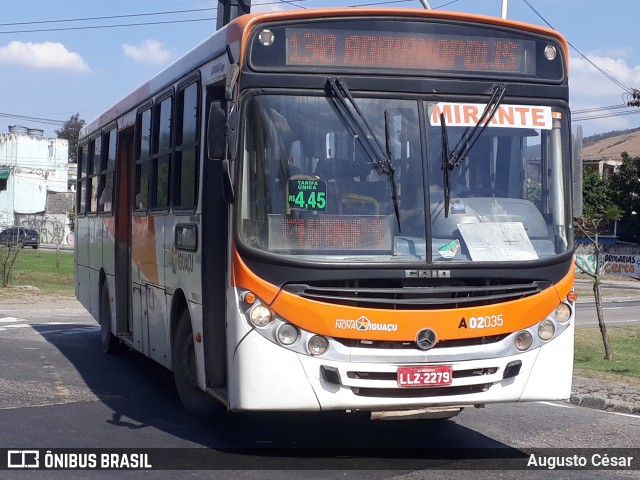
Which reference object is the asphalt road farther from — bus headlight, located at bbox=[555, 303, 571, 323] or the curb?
bus headlight, located at bbox=[555, 303, 571, 323]

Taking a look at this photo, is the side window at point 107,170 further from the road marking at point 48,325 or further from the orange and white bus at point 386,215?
the orange and white bus at point 386,215

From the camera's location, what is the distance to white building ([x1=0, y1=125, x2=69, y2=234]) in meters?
81.7

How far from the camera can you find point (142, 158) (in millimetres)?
11000

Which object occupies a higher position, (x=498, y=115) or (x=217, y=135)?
(x=498, y=115)

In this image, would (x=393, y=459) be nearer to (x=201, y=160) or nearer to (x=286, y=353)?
(x=286, y=353)

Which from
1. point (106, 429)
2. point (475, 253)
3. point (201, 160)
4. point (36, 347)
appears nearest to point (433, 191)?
point (475, 253)

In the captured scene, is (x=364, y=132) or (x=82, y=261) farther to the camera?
(x=82, y=261)

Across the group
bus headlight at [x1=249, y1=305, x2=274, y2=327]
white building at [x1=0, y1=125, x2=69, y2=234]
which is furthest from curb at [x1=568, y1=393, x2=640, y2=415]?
white building at [x1=0, y1=125, x2=69, y2=234]

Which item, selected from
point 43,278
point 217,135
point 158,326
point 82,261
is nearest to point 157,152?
point 158,326

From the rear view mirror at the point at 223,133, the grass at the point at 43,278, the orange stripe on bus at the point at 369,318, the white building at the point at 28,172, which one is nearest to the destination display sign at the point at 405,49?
the rear view mirror at the point at 223,133

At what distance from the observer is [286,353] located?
714 centimetres

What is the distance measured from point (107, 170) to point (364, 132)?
693cm

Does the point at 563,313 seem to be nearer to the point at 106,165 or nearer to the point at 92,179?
the point at 106,165

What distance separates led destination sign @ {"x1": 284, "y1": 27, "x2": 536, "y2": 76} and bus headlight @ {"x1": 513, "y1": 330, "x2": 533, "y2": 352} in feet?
6.57
